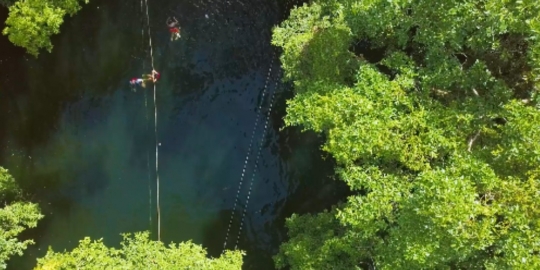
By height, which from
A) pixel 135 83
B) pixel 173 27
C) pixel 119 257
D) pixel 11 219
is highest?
pixel 173 27

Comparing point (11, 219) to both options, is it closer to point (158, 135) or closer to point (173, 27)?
point (158, 135)

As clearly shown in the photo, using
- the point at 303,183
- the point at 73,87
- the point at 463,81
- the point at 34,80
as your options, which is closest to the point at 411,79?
the point at 463,81

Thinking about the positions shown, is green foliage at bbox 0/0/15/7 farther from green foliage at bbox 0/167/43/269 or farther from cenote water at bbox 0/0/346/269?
green foliage at bbox 0/167/43/269

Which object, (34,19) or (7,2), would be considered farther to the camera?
(7,2)

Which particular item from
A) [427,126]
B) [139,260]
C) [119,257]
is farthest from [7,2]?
[427,126]

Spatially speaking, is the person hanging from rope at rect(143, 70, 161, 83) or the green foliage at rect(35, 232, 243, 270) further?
the person hanging from rope at rect(143, 70, 161, 83)

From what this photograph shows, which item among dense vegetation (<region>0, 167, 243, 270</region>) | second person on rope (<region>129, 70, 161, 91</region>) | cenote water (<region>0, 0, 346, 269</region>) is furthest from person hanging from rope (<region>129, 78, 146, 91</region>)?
dense vegetation (<region>0, 167, 243, 270</region>)

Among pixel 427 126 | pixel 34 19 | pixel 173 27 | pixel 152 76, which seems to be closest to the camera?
pixel 427 126
